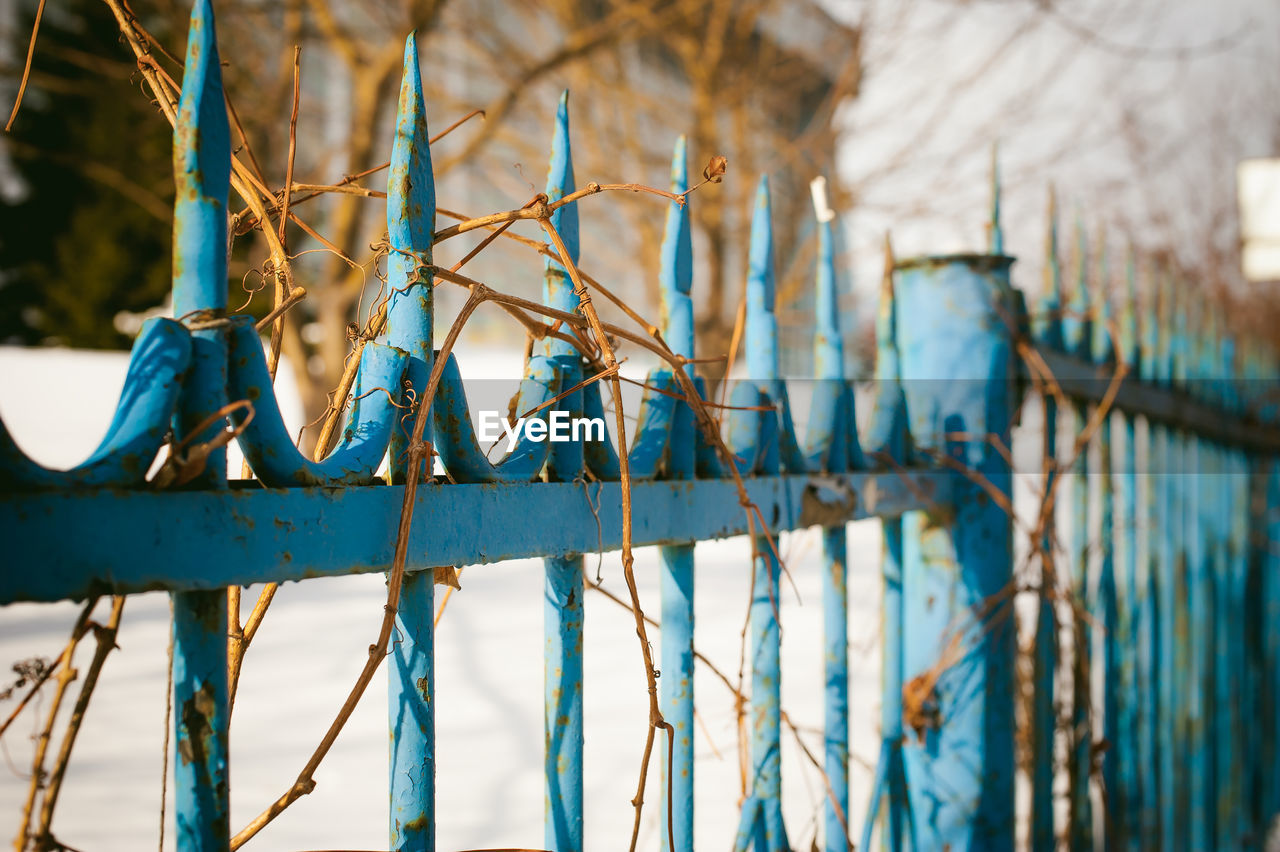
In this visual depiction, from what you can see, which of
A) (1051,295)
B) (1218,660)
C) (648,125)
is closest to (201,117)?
(1051,295)

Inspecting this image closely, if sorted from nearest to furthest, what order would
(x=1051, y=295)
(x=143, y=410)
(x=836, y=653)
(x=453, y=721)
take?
(x=143, y=410)
(x=836, y=653)
(x=1051, y=295)
(x=453, y=721)

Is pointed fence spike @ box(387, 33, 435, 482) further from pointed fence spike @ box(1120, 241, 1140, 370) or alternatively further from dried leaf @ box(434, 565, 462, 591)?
pointed fence spike @ box(1120, 241, 1140, 370)

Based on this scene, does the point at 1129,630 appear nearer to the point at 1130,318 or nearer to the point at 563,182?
the point at 1130,318

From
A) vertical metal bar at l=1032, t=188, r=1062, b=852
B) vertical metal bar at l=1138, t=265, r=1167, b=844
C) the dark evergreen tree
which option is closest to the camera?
vertical metal bar at l=1032, t=188, r=1062, b=852

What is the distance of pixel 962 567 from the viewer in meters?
1.39

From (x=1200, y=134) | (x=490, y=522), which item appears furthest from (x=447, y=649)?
(x=1200, y=134)

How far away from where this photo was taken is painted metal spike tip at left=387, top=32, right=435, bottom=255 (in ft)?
2.14

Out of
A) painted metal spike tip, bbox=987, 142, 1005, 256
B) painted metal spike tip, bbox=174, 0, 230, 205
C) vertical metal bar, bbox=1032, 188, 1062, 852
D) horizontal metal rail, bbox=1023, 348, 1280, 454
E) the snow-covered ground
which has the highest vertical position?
painted metal spike tip, bbox=987, 142, 1005, 256

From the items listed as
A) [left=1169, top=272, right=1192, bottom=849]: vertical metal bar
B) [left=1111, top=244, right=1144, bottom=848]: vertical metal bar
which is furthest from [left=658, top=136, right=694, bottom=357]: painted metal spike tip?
[left=1169, top=272, right=1192, bottom=849]: vertical metal bar

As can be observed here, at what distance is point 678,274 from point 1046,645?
112cm

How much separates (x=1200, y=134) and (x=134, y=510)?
43.5 ft

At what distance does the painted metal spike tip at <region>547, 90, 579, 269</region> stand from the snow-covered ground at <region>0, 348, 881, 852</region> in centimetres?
39

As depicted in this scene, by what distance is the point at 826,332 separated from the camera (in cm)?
121

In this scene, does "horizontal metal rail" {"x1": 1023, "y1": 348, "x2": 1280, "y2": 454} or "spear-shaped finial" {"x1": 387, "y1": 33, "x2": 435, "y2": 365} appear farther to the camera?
"horizontal metal rail" {"x1": 1023, "y1": 348, "x2": 1280, "y2": 454}
